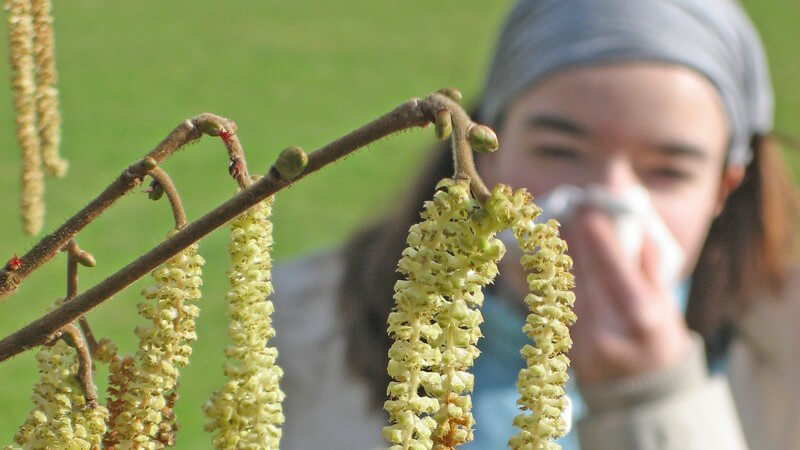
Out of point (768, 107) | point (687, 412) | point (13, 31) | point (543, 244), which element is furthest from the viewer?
point (768, 107)

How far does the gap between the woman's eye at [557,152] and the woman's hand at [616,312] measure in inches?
4.1

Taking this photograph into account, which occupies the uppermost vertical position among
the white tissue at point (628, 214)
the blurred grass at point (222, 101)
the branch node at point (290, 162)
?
the blurred grass at point (222, 101)

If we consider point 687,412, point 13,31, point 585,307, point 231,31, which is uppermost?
point 231,31

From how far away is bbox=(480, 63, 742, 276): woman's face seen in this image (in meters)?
1.63

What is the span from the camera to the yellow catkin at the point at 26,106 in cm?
43

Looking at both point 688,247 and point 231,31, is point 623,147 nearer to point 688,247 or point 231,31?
point 688,247

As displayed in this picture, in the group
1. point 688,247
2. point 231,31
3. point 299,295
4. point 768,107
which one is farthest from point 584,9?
point 231,31

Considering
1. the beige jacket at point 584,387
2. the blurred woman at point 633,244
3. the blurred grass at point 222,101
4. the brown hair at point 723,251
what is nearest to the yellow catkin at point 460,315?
the blurred woman at point 633,244

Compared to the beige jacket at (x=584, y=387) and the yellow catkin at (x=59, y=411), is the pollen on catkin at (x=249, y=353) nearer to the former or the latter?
the yellow catkin at (x=59, y=411)

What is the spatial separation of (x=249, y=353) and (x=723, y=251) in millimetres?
1936

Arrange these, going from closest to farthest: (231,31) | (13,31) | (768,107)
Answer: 1. (13,31)
2. (768,107)
3. (231,31)

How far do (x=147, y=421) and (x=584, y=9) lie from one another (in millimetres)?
1512

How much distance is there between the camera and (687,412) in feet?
4.66

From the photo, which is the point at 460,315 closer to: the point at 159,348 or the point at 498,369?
the point at 159,348
